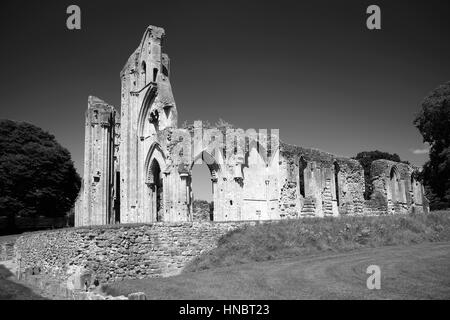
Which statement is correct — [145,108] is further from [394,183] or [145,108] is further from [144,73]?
[394,183]

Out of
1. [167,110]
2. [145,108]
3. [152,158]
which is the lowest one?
[152,158]

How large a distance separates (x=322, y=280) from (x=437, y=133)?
20.4 meters

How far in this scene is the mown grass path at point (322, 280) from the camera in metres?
8.59

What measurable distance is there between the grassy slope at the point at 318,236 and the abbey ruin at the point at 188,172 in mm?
7093

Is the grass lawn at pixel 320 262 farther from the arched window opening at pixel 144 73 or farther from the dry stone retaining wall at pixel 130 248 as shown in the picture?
the arched window opening at pixel 144 73

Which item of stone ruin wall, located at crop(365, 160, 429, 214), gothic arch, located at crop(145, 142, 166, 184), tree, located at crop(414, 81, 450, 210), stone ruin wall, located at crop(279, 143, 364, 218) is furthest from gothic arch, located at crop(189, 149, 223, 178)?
tree, located at crop(414, 81, 450, 210)

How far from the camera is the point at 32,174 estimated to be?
3616 centimetres

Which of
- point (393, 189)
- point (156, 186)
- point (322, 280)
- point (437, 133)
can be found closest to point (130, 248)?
point (322, 280)

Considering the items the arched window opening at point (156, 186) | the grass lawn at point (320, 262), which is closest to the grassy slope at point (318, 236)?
the grass lawn at point (320, 262)

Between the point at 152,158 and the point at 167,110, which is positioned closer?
the point at 167,110

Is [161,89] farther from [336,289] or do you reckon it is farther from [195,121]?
[336,289]

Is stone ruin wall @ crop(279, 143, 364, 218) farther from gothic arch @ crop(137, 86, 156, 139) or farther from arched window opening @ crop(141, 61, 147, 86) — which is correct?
arched window opening @ crop(141, 61, 147, 86)
